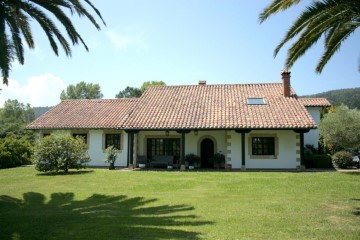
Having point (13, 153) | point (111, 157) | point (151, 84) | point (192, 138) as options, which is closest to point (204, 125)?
point (192, 138)

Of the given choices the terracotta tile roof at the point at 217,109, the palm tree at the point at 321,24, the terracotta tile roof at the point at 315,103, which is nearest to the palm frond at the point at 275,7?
the palm tree at the point at 321,24

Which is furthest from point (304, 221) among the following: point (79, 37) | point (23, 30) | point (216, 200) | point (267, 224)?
point (23, 30)

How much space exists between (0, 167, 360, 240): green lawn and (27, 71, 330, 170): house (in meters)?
4.73

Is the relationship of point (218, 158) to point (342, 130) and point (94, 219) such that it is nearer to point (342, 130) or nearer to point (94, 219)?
point (342, 130)

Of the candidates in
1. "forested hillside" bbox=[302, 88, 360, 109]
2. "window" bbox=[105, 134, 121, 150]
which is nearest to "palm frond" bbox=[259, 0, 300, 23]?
"window" bbox=[105, 134, 121, 150]

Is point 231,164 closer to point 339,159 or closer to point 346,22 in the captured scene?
point 339,159

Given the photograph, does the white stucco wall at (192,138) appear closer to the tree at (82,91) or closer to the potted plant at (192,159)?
the potted plant at (192,159)

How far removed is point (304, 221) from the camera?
27.7 ft

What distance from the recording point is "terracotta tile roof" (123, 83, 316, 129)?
2078 cm

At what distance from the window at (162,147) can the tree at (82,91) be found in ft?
182

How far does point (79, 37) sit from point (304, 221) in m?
9.26

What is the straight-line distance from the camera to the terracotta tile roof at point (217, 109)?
20.8 metres

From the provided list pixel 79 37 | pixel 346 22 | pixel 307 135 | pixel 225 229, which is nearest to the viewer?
pixel 225 229

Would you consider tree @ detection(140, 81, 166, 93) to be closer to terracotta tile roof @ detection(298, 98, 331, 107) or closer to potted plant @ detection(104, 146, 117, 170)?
terracotta tile roof @ detection(298, 98, 331, 107)
